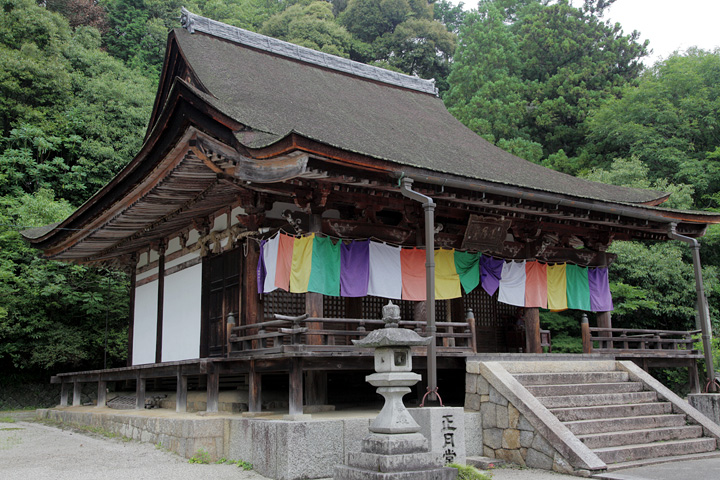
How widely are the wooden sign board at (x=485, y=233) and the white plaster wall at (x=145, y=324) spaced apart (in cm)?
791

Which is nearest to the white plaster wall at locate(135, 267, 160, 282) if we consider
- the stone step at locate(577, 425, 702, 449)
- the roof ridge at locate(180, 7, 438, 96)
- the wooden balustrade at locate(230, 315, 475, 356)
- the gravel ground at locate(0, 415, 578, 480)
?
the gravel ground at locate(0, 415, 578, 480)

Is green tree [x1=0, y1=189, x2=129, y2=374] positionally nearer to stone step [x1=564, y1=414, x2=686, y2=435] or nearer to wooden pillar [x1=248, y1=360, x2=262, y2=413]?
wooden pillar [x1=248, y1=360, x2=262, y2=413]

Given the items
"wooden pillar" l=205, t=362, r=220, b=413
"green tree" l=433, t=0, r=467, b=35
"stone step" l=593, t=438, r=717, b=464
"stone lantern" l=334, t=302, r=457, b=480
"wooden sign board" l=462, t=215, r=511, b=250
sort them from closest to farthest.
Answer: "stone lantern" l=334, t=302, r=457, b=480
"stone step" l=593, t=438, r=717, b=464
"wooden pillar" l=205, t=362, r=220, b=413
"wooden sign board" l=462, t=215, r=511, b=250
"green tree" l=433, t=0, r=467, b=35

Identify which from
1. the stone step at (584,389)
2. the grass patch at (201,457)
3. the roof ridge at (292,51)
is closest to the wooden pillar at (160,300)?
the roof ridge at (292,51)

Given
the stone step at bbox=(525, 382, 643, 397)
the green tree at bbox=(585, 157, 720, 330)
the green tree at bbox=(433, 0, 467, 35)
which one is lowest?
the stone step at bbox=(525, 382, 643, 397)

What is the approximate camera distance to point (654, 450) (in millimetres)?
8234

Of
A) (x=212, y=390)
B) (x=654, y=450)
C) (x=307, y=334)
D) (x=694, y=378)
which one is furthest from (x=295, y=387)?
(x=694, y=378)

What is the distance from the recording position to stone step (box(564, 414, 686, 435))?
8250 millimetres

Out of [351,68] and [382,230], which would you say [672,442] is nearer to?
[382,230]

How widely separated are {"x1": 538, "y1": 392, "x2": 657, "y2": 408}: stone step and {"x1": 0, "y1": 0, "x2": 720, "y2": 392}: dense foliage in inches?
361

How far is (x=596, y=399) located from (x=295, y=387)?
4563 millimetres

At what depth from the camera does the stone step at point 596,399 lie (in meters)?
8.71

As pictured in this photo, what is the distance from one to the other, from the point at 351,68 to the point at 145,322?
9.05 meters

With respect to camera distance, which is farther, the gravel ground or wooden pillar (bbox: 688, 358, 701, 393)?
wooden pillar (bbox: 688, 358, 701, 393)
